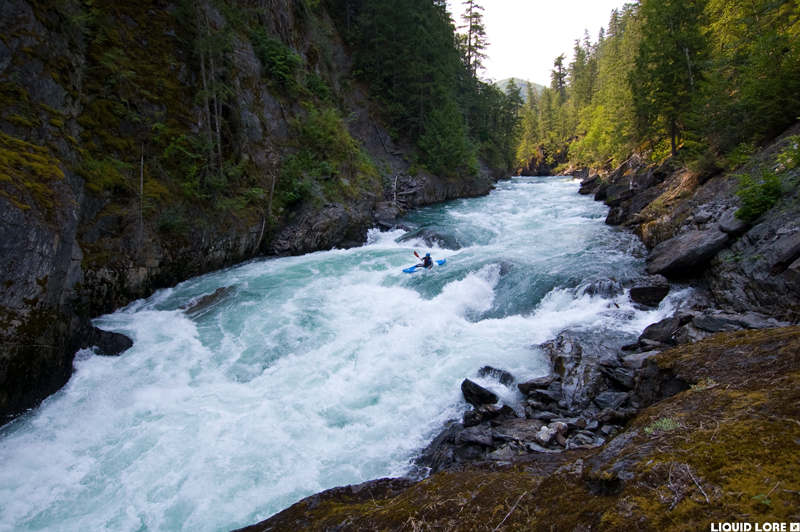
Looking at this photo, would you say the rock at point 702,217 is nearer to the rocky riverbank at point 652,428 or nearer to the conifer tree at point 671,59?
the rocky riverbank at point 652,428

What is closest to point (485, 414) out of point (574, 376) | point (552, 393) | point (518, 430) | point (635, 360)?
point (518, 430)

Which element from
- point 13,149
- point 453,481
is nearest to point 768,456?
point 453,481

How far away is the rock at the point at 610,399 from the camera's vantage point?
5852 mm

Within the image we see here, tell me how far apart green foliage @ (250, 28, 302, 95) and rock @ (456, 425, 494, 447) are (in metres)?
18.3

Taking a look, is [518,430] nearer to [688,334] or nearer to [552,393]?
[552,393]

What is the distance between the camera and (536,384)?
6.82 m

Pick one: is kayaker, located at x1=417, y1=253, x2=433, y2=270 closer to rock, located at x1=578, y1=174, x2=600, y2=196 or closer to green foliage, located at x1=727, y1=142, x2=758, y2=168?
green foliage, located at x1=727, y1=142, x2=758, y2=168

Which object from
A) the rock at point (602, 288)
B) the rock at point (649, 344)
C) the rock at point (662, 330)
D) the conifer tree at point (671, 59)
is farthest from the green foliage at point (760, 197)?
the conifer tree at point (671, 59)

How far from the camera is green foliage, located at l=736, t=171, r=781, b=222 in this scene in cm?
845

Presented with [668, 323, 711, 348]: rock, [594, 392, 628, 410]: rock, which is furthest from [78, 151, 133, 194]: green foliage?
[668, 323, 711, 348]: rock

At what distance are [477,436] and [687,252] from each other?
8.17m

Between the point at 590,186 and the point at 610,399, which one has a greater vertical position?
the point at 590,186

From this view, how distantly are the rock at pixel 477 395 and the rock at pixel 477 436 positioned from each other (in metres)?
0.92

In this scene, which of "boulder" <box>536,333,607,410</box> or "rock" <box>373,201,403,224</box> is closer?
"boulder" <box>536,333,607,410</box>
